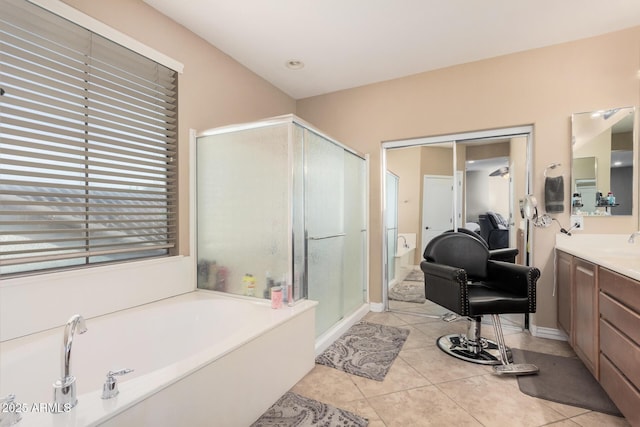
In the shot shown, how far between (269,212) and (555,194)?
2400 mm

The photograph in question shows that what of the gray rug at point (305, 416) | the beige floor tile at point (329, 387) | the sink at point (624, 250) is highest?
the sink at point (624, 250)

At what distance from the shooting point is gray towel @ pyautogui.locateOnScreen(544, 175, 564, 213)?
8.44ft

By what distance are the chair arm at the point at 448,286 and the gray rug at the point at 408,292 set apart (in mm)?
1014

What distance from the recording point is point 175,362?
1.75 meters

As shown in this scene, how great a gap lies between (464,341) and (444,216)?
1.24m

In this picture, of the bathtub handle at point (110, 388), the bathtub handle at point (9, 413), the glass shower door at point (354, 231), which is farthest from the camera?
the glass shower door at point (354, 231)

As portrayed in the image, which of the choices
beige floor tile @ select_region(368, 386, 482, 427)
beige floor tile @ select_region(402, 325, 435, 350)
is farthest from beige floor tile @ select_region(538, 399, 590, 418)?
beige floor tile @ select_region(402, 325, 435, 350)

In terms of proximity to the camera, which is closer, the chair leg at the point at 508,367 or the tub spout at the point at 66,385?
the tub spout at the point at 66,385

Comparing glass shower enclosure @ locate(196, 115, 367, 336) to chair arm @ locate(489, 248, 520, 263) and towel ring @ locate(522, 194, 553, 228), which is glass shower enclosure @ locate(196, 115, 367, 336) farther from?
towel ring @ locate(522, 194, 553, 228)

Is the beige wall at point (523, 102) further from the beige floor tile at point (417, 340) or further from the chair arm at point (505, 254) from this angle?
the beige floor tile at point (417, 340)

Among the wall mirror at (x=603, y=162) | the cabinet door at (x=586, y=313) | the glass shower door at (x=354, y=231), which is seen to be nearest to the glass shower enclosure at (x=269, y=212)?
the glass shower door at (x=354, y=231)

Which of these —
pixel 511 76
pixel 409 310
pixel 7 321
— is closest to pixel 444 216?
pixel 409 310

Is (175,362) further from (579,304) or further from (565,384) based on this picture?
(579,304)

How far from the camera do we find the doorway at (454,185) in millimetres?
2848
